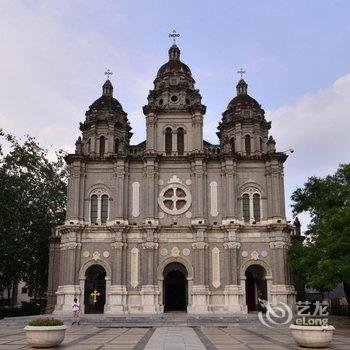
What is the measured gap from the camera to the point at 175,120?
4562 cm

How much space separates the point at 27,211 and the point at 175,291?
1594cm

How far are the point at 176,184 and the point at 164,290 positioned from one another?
924cm

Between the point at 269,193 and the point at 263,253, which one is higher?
the point at 269,193

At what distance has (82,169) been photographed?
145ft

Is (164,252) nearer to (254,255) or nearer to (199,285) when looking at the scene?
(199,285)

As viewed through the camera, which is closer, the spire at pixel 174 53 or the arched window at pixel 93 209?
the arched window at pixel 93 209

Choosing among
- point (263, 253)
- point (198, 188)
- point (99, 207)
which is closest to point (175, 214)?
point (198, 188)

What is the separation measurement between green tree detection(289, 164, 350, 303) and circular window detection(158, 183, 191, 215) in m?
9.12

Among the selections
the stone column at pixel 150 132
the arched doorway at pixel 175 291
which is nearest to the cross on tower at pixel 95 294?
the arched doorway at pixel 175 291

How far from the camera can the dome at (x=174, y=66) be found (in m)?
49.0

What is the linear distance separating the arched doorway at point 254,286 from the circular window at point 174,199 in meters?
7.87

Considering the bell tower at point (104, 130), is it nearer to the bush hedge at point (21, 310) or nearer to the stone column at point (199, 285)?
the stone column at point (199, 285)

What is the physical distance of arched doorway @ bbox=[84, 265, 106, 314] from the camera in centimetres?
4288

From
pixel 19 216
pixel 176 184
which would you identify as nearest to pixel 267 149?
pixel 176 184
